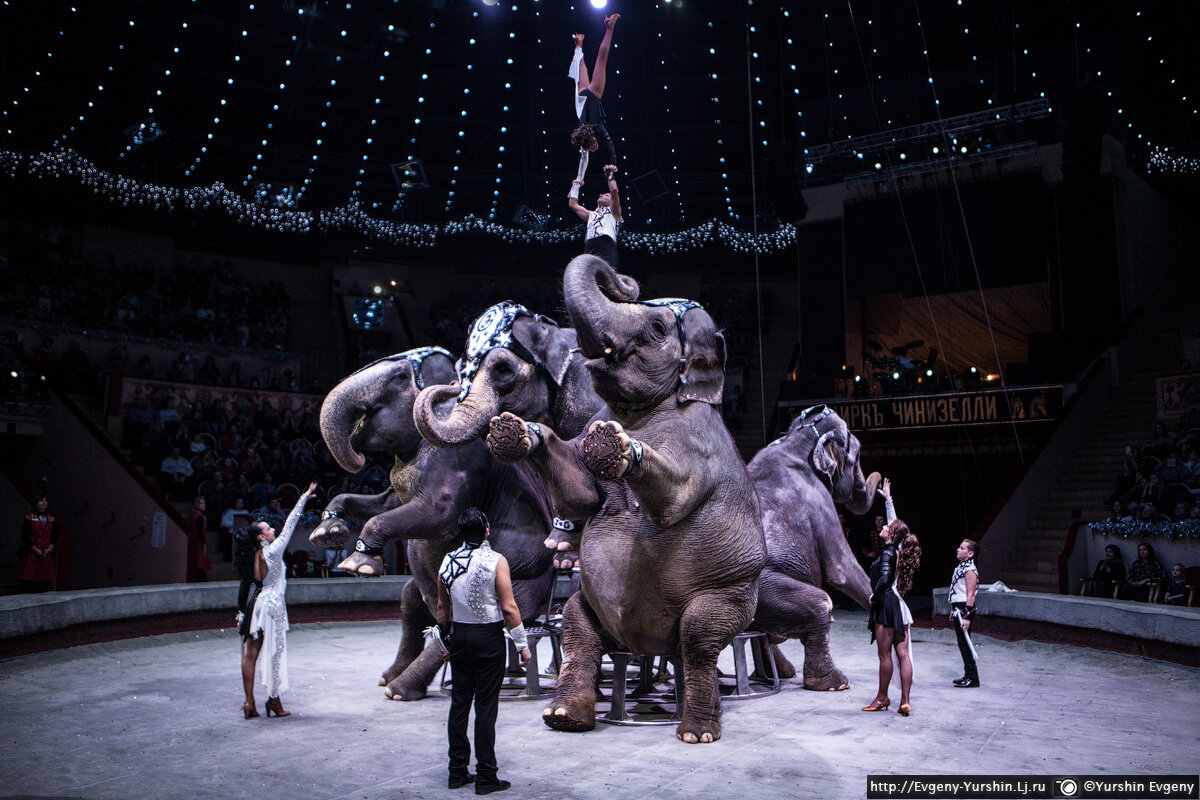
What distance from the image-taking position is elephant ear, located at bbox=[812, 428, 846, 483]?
797cm

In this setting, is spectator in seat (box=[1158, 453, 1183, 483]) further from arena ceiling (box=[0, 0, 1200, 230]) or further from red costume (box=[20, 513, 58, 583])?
red costume (box=[20, 513, 58, 583])

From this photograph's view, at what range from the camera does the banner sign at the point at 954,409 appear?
16250mm

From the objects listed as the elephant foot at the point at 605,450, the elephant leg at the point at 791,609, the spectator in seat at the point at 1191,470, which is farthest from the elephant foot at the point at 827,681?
the spectator in seat at the point at 1191,470

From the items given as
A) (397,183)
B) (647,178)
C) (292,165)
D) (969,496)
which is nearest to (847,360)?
(969,496)

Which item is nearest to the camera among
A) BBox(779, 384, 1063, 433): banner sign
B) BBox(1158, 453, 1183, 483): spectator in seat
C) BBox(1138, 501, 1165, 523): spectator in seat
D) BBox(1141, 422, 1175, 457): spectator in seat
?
BBox(1138, 501, 1165, 523): spectator in seat

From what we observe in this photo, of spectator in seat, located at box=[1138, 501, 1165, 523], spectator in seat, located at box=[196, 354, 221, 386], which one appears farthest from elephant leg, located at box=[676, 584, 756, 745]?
spectator in seat, located at box=[196, 354, 221, 386]

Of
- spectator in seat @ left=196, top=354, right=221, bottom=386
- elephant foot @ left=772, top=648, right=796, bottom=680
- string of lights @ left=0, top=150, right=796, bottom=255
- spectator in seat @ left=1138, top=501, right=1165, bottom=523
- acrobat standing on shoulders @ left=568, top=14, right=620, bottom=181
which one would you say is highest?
string of lights @ left=0, top=150, right=796, bottom=255

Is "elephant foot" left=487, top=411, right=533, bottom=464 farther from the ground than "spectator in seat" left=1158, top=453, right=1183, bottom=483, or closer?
farther from the ground

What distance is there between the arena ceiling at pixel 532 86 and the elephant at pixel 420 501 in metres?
15.3

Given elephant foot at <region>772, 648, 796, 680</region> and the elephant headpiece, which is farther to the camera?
elephant foot at <region>772, 648, 796, 680</region>

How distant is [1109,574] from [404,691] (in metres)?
9.44

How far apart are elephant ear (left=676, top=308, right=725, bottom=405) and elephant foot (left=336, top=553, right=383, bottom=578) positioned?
2486mm

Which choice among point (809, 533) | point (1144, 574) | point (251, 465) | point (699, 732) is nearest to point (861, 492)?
point (809, 533)

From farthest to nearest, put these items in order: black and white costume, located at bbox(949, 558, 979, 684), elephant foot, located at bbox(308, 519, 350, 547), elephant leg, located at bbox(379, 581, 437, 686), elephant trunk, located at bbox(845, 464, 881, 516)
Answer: elephant trunk, located at bbox(845, 464, 881, 516), black and white costume, located at bbox(949, 558, 979, 684), elephant leg, located at bbox(379, 581, 437, 686), elephant foot, located at bbox(308, 519, 350, 547)
